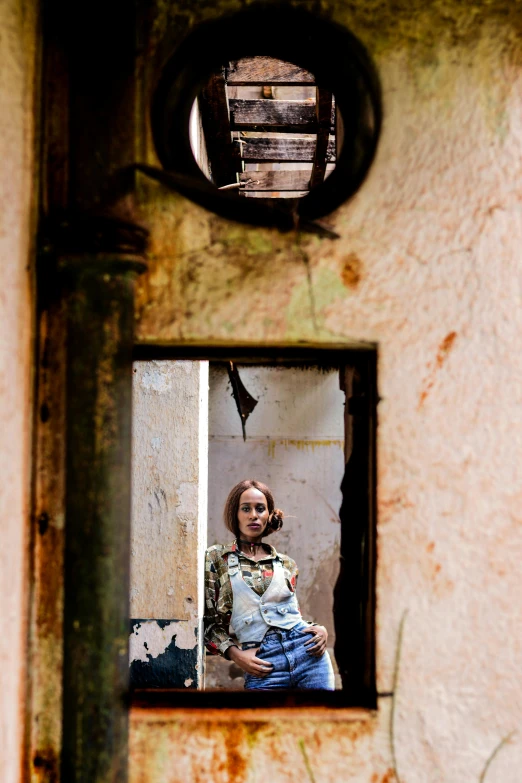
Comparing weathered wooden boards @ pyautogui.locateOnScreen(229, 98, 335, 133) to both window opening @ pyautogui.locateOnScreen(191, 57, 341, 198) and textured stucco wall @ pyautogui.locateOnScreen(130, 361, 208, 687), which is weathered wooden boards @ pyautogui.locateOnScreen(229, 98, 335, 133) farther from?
textured stucco wall @ pyautogui.locateOnScreen(130, 361, 208, 687)

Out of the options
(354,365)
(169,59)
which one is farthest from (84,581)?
(169,59)

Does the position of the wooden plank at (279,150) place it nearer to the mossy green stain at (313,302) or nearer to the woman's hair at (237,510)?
the woman's hair at (237,510)

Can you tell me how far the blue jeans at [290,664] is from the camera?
117 inches

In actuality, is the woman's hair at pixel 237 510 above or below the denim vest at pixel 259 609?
above

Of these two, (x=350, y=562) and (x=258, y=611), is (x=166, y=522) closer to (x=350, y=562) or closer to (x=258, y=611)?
(x=258, y=611)

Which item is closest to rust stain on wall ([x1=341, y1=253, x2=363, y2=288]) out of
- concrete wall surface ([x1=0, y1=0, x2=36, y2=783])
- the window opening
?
concrete wall surface ([x1=0, y1=0, x2=36, y2=783])

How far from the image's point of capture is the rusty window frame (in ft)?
5.32

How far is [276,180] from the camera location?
5043mm

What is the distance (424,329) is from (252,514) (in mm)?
1980

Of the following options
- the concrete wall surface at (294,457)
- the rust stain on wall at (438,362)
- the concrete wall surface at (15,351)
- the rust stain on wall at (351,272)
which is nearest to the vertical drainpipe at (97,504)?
the concrete wall surface at (15,351)

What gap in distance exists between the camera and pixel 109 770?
4.75 ft

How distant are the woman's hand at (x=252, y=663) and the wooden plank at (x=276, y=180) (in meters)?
3.57

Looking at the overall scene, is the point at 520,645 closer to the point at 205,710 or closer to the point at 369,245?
the point at 205,710

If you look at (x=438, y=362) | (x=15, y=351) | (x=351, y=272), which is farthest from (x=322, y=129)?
(x=15, y=351)
